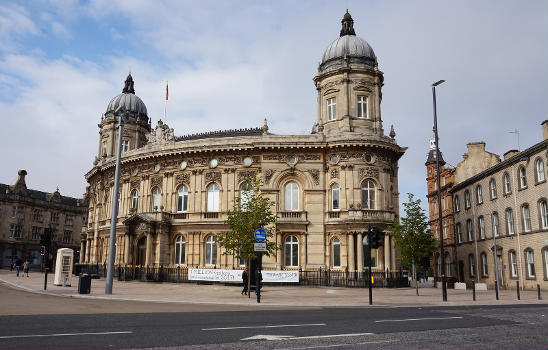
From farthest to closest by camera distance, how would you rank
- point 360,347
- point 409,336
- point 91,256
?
point 91,256 → point 409,336 → point 360,347

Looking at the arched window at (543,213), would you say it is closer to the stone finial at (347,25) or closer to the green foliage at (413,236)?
the green foliage at (413,236)

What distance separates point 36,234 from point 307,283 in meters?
61.2

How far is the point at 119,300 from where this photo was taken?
21141 mm

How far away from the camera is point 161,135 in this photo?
4459 centimetres

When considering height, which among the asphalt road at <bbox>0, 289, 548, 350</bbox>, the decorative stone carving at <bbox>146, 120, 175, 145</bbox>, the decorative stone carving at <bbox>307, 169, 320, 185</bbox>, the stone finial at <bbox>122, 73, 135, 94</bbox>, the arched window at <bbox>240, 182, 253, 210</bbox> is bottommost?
the asphalt road at <bbox>0, 289, 548, 350</bbox>

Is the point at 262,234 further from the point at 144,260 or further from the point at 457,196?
the point at 457,196

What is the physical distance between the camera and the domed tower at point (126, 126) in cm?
5288

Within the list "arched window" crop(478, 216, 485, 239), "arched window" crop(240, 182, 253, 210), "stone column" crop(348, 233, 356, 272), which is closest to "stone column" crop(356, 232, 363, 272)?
"stone column" crop(348, 233, 356, 272)

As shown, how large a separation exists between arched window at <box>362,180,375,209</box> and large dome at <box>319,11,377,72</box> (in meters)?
11.1

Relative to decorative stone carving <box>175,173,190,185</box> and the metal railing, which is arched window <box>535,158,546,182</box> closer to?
the metal railing

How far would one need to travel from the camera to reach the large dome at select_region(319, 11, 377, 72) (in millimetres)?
41125

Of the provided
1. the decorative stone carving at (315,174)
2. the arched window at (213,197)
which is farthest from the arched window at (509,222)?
the arched window at (213,197)

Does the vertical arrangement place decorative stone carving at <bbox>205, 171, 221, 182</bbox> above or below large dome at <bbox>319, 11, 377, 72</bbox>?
below

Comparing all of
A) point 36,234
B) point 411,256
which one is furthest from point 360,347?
point 36,234
